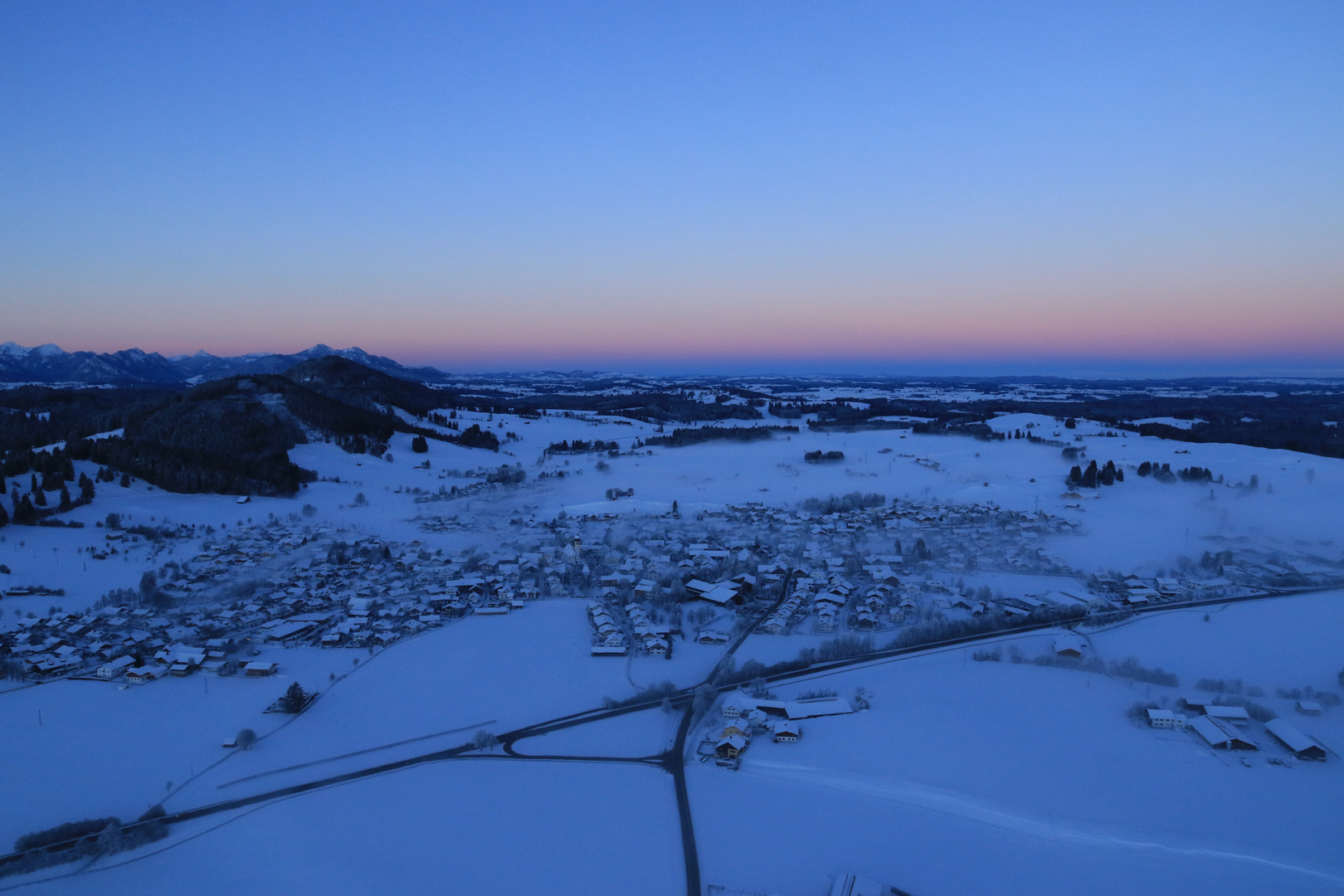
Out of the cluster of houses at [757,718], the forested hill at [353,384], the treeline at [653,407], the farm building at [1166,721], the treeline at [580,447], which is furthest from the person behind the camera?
the treeline at [653,407]

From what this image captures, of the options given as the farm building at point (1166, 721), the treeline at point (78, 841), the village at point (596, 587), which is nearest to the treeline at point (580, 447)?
the village at point (596, 587)

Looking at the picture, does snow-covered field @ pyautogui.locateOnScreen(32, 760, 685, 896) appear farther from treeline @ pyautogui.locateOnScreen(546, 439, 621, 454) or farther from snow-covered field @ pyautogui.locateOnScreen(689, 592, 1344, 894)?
treeline @ pyautogui.locateOnScreen(546, 439, 621, 454)

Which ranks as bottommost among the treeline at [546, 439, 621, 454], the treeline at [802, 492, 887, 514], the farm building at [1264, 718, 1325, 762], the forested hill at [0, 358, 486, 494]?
the farm building at [1264, 718, 1325, 762]

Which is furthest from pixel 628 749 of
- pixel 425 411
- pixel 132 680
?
pixel 425 411

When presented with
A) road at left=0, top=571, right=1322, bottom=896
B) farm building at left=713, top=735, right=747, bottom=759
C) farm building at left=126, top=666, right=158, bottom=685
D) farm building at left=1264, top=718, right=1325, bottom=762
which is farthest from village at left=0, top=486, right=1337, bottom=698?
farm building at left=1264, top=718, right=1325, bottom=762

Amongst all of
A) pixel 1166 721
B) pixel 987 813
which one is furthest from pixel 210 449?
pixel 1166 721

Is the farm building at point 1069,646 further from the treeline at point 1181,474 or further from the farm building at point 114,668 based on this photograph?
the treeline at point 1181,474

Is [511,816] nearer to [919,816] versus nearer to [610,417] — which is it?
[919,816]
